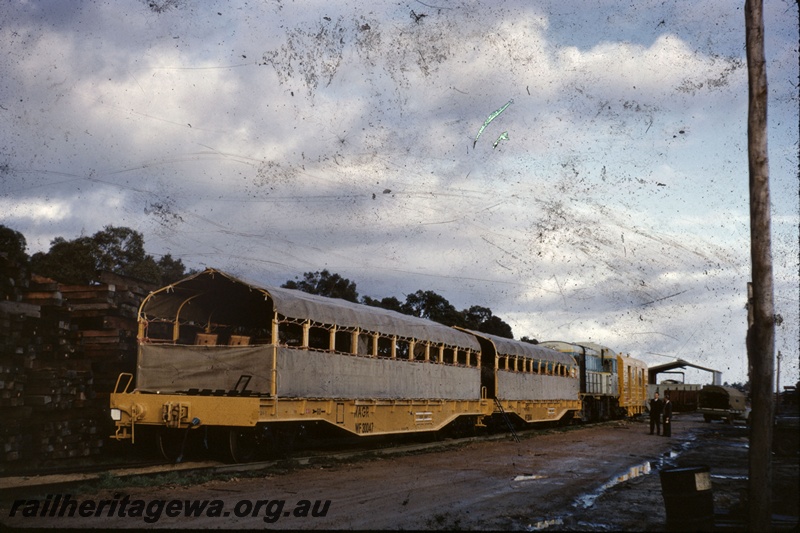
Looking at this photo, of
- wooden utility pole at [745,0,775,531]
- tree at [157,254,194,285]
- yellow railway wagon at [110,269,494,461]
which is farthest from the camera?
tree at [157,254,194,285]

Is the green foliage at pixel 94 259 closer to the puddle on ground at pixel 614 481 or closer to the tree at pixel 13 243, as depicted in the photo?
the tree at pixel 13 243

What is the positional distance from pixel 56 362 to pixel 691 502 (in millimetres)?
13103

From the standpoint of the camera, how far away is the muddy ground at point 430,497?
843 cm

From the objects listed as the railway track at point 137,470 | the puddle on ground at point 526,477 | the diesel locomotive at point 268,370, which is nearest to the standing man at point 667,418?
the diesel locomotive at point 268,370

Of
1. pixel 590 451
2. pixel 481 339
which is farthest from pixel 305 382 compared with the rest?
pixel 481 339

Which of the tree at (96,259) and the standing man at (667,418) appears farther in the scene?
the tree at (96,259)

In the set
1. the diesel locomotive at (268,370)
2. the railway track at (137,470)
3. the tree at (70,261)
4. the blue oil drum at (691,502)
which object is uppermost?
the tree at (70,261)

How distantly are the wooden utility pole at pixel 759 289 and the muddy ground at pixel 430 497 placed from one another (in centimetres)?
65

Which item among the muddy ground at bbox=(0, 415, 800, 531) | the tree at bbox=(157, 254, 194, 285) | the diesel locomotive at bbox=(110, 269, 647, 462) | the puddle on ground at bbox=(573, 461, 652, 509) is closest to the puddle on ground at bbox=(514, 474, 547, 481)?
the muddy ground at bbox=(0, 415, 800, 531)

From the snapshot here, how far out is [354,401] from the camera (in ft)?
55.0

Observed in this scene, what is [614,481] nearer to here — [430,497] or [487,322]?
[430,497]

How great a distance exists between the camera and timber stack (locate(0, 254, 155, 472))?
13984 millimetres

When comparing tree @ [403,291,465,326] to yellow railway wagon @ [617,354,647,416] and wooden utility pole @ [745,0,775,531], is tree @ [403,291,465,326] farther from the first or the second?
wooden utility pole @ [745,0,775,531]

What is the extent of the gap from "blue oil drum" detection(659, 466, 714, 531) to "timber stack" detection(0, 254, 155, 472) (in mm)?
11889
